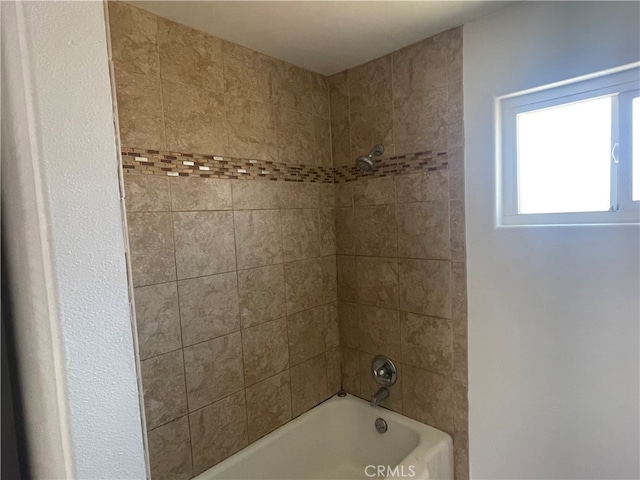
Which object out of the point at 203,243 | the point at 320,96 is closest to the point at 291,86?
the point at 320,96

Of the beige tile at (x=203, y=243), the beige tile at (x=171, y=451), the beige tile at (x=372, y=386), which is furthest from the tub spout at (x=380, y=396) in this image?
the beige tile at (x=203, y=243)

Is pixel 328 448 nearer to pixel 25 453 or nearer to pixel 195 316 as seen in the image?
pixel 195 316

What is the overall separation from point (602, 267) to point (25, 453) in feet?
5.86

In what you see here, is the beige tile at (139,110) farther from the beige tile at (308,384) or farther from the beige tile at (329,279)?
the beige tile at (308,384)

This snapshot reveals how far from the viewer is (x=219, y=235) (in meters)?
1.72

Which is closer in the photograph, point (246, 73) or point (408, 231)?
point (246, 73)

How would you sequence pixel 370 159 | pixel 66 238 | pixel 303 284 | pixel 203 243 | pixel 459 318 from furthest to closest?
pixel 303 284
pixel 370 159
pixel 459 318
pixel 203 243
pixel 66 238

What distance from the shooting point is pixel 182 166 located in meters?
1.58

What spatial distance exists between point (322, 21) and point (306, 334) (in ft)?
5.39

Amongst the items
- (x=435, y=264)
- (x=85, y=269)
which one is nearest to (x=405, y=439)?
(x=435, y=264)

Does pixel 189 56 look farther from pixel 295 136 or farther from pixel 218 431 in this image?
pixel 218 431

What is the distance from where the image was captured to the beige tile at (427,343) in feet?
5.99

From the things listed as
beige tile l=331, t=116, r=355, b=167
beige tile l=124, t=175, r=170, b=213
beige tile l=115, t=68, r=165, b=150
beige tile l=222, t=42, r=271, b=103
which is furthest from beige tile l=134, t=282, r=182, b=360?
beige tile l=331, t=116, r=355, b=167

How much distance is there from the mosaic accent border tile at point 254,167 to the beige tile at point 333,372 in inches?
43.6
